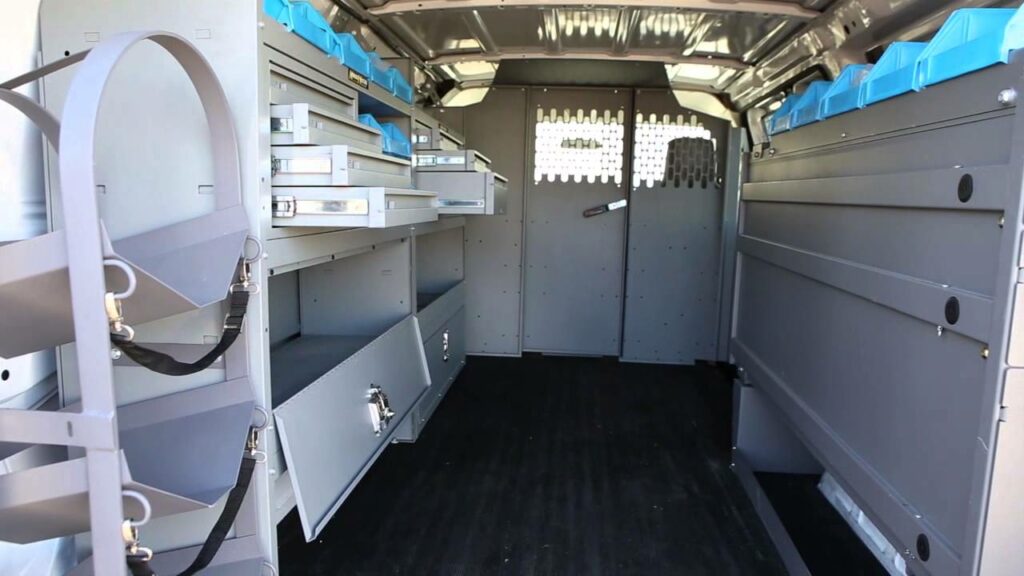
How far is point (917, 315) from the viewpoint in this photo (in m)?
1.75

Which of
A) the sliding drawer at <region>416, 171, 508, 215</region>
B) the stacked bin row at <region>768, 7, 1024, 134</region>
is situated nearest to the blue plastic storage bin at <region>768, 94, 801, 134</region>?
the stacked bin row at <region>768, 7, 1024, 134</region>

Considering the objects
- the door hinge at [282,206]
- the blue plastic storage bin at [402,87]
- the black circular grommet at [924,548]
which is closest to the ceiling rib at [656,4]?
the blue plastic storage bin at [402,87]

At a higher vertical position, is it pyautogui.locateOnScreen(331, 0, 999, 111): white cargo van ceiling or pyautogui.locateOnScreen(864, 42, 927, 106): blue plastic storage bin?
pyautogui.locateOnScreen(331, 0, 999, 111): white cargo van ceiling

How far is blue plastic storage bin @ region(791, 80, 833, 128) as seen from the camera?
264 centimetres

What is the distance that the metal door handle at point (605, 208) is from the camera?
564 cm

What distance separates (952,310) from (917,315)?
188mm

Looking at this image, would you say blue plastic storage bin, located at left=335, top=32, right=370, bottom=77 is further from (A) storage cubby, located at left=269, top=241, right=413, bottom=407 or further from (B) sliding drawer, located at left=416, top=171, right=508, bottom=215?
(A) storage cubby, located at left=269, top=241, right=413, bottom=407

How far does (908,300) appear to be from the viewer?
1794 mm

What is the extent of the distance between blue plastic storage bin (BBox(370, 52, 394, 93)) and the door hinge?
117 cm

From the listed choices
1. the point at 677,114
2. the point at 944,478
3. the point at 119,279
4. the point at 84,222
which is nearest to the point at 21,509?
the point at 119,279

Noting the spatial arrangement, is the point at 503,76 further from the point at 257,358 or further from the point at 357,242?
the point at 257,358

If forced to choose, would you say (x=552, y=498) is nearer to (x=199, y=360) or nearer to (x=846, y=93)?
(x=199, y=360)

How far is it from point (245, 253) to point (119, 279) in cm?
55

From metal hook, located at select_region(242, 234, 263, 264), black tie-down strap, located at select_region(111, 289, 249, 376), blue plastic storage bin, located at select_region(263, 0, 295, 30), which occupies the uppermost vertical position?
blue plastic storage bin, located at select_region(263, 0, 295, 30)
